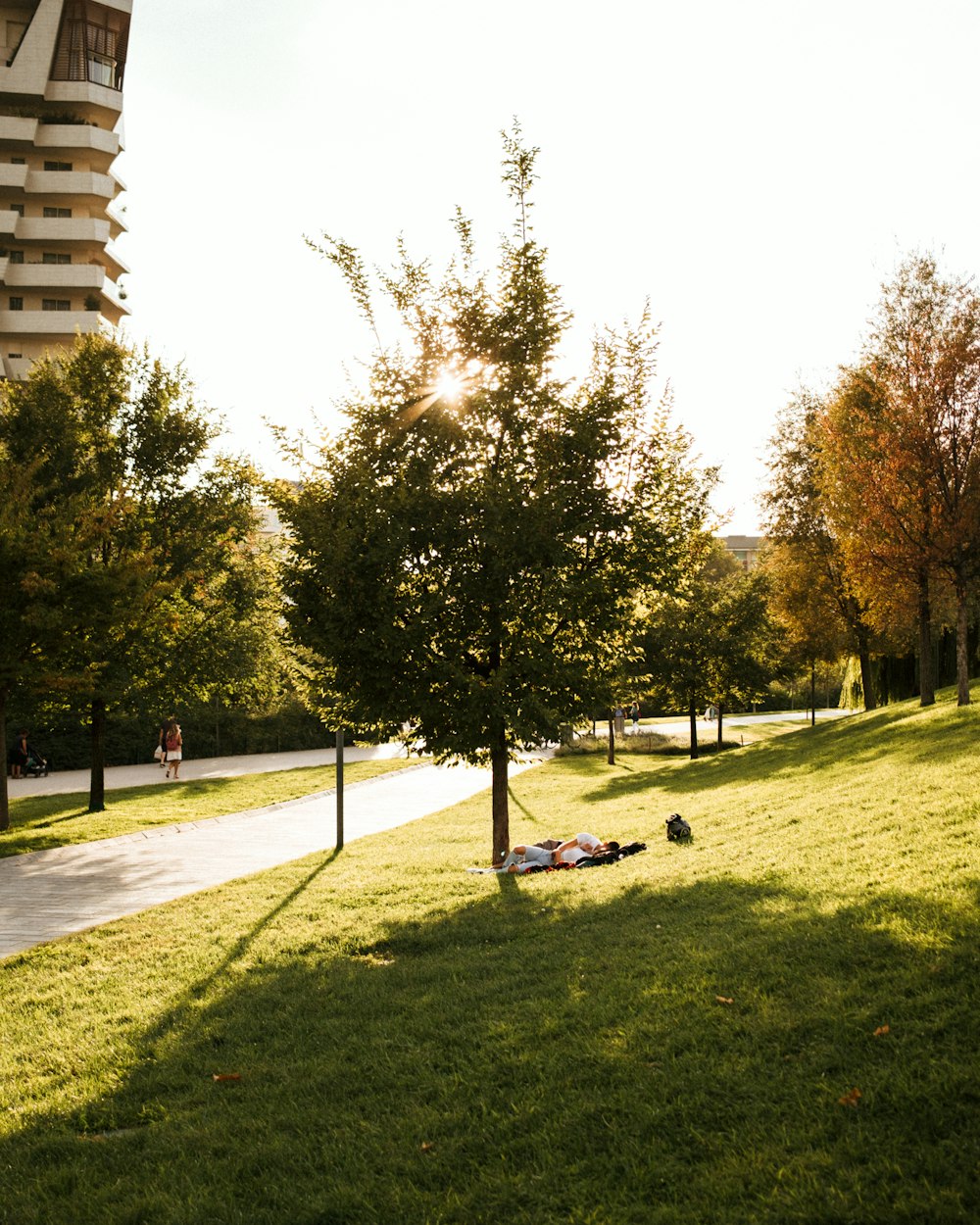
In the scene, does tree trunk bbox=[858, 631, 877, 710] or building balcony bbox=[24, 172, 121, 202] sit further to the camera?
building balcony bbox=[24, 172, 121, 202]

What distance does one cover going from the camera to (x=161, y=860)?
12750mm

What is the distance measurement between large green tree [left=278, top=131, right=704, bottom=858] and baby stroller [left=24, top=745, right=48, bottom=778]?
2032 cm

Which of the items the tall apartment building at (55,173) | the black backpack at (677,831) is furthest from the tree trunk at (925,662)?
the tall apartment building at (55,173)

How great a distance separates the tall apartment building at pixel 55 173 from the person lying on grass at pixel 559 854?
162 feet

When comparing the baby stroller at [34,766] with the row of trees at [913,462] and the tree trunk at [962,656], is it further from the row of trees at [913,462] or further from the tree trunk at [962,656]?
the tree trunk at [962,656]

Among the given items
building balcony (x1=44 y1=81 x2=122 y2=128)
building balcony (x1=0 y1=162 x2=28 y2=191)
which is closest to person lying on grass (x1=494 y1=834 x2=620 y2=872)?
building balcony (x1=0 y1=162 x2=28 y2=191)

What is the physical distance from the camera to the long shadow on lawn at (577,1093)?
132 inches

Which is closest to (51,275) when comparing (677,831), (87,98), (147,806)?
(87,98)

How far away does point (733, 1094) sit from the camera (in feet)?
12.7

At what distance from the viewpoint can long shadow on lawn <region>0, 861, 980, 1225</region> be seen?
11.0ft

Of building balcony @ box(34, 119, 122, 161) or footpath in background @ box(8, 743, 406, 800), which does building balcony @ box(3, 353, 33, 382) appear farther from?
footpath in background @ box(8, 743, 406, 800)

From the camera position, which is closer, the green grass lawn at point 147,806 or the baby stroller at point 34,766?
the green grass lawn at point 147,806

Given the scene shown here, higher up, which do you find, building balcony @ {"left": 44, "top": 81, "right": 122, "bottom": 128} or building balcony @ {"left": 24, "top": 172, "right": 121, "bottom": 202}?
building balcony @ {"left": 44, "top": 81, "right": 122, "bottom": 128}

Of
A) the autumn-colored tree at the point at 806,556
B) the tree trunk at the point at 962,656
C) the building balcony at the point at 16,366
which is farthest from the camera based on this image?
the building balcony at the point at 16,366
